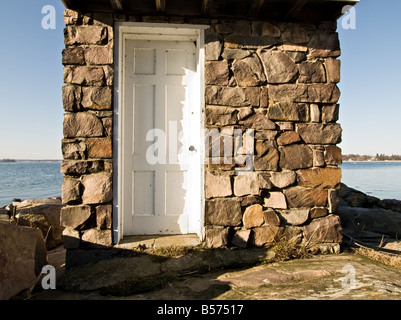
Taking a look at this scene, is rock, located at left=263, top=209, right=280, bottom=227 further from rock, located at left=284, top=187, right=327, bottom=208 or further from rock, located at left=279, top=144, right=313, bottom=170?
rock, located at left=279, top=144, right=313, bottom=170

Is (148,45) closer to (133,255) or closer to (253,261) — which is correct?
(133,255)

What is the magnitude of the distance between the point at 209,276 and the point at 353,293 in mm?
1226

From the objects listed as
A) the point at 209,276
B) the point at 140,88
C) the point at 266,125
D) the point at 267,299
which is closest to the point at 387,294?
the point at 267,299

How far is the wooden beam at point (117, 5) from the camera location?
2.84 m

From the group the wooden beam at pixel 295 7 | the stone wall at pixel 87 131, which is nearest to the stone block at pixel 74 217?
the stone wall at pixel 87 131

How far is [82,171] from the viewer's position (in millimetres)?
2928

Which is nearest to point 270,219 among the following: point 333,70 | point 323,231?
point 323,231

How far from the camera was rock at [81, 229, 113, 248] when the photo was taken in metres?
2.95

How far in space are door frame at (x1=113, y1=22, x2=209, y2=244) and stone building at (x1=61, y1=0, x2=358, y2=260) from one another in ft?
0.04

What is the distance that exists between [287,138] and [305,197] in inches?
27.7

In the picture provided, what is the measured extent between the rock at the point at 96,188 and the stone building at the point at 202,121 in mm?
11

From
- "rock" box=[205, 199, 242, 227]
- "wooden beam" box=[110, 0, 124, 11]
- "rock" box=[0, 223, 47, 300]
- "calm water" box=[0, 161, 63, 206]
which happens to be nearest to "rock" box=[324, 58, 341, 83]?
"rock" box=[205, 199, 242, 227]

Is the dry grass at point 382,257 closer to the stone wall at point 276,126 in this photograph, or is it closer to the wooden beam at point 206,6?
the stone wall at point 276,126

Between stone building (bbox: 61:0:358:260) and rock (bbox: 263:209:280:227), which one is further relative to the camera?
rock (bbox: 263:209:280:227)
